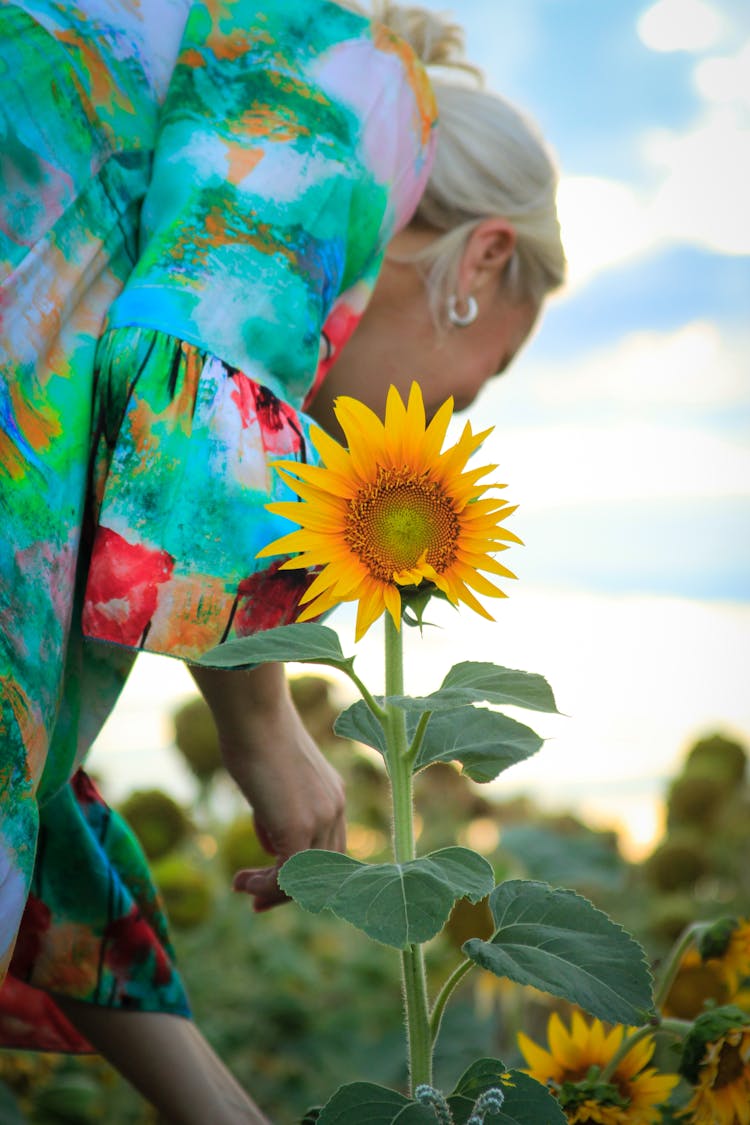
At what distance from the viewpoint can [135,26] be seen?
826mm

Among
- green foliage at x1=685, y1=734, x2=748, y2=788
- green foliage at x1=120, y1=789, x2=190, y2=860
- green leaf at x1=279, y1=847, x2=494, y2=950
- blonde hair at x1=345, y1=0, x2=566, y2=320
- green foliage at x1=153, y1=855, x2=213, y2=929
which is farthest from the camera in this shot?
green foliage at x1=685, y1=734, x2=748, y2=788

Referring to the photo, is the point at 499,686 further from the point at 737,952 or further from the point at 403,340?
the point at 403,340

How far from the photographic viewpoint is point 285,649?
0.55 meters

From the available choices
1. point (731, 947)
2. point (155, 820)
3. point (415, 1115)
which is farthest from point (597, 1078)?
point (155, 820)

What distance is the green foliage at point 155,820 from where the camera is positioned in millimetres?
1738

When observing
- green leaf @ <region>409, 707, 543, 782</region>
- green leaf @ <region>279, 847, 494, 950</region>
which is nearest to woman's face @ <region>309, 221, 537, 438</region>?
green leaf @ <region>409, 707, 543, 782</region>

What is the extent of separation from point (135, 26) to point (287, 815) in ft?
1.85

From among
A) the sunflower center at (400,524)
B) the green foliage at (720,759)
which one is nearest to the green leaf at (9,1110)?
the sunflower center at (400,524)

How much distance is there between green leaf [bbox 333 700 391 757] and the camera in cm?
59

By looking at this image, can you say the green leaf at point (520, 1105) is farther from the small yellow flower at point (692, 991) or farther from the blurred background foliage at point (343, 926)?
the blurred background foliage at point (343, 926)

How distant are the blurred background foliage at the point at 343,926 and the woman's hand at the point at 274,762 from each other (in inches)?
22.1

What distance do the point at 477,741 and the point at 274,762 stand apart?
22cm

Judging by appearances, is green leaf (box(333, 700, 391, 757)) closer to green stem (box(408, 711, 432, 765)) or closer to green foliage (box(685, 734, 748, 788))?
green stem (box(408, 711, 432, 765))

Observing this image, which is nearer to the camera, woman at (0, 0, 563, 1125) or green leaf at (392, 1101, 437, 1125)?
green leaf at (392, 1101, 437, 1125)
